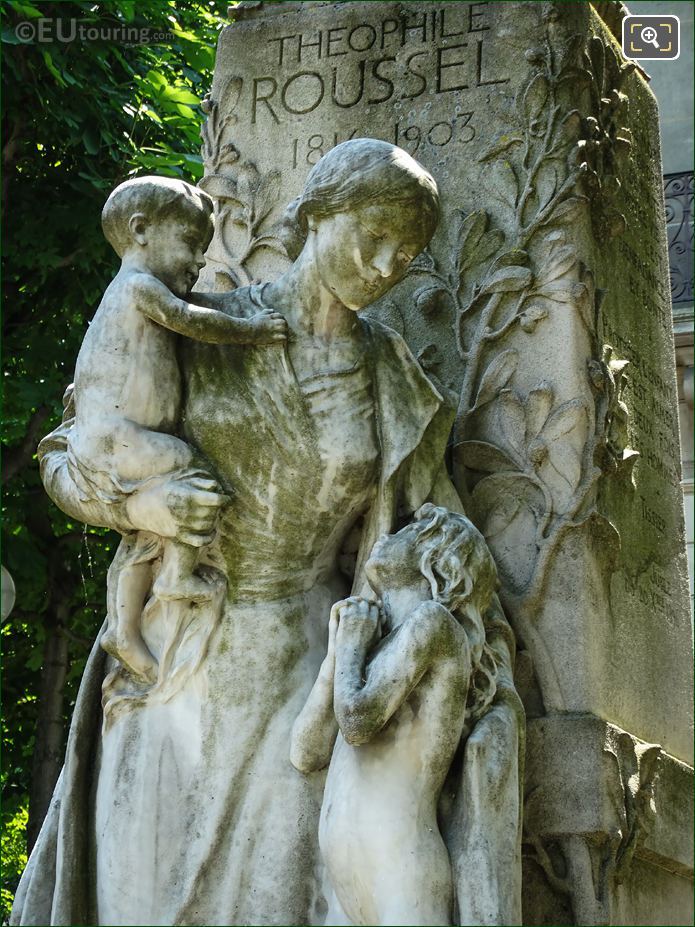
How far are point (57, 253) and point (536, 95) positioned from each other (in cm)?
445

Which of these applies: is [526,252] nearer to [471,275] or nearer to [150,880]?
[471,275]

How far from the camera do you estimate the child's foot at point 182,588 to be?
A: 524cm

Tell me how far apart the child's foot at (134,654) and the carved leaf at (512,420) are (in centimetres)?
134

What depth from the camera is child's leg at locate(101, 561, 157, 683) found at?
17.4 ft

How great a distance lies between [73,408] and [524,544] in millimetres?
1446

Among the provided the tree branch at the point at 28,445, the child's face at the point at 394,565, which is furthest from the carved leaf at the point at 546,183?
the tree branch at the point at 28,445

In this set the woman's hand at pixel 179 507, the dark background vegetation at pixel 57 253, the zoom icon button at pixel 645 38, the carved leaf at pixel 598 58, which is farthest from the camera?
the dark background vegetation at pixel 57 253

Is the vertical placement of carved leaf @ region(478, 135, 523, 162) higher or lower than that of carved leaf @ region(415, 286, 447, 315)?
higher

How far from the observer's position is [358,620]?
4973mm

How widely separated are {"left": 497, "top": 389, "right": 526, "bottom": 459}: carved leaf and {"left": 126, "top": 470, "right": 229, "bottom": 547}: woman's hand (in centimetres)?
105

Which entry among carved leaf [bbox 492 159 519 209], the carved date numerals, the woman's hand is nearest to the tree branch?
the carved date numerals

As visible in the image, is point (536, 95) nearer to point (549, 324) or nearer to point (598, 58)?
point (598, 58)

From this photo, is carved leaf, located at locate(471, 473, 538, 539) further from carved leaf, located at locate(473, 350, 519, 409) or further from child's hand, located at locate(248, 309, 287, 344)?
child's hand, located at locate(248, 309, 287, 344)

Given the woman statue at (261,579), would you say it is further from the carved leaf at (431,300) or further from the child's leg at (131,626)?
the carved leaf at (431,300)
